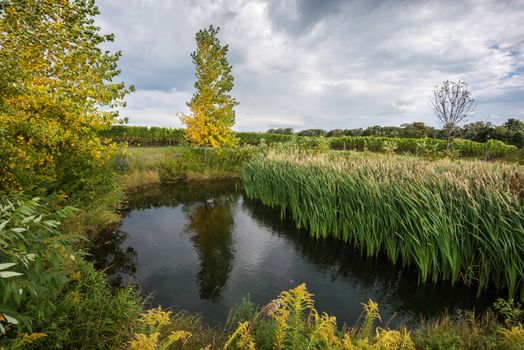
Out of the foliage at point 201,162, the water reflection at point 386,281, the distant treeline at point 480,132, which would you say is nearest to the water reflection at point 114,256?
the water reflection at point 386,281

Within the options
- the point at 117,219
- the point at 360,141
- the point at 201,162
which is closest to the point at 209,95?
the point at 201,162

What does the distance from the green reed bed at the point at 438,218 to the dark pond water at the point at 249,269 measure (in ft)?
1.47

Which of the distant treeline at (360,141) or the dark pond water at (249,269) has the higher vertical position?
the distant treeline at (360,141)

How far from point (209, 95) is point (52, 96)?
38.1 ft

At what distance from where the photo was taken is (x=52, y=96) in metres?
4.66

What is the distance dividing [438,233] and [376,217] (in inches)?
54.4

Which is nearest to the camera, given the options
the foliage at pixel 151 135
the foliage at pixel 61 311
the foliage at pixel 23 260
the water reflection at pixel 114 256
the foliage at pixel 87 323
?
the foliage at pixel 23 260

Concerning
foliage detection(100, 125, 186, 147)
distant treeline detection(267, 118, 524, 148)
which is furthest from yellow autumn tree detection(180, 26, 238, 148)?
distant treeline detection(267, 118, 524, 148)

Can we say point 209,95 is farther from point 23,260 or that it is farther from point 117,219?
point 23,260

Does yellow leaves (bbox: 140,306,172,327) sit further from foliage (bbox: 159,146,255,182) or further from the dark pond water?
foliage (bbox: 159,146,255,182)

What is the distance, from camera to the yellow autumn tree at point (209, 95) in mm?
15602

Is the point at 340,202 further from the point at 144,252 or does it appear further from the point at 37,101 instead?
the point at 37,101

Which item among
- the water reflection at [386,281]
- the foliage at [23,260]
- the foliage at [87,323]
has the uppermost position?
the foliage at [23,260]

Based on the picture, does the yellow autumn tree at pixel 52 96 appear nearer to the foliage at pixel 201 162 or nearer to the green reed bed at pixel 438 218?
the green reed bed at pixel 438 218
